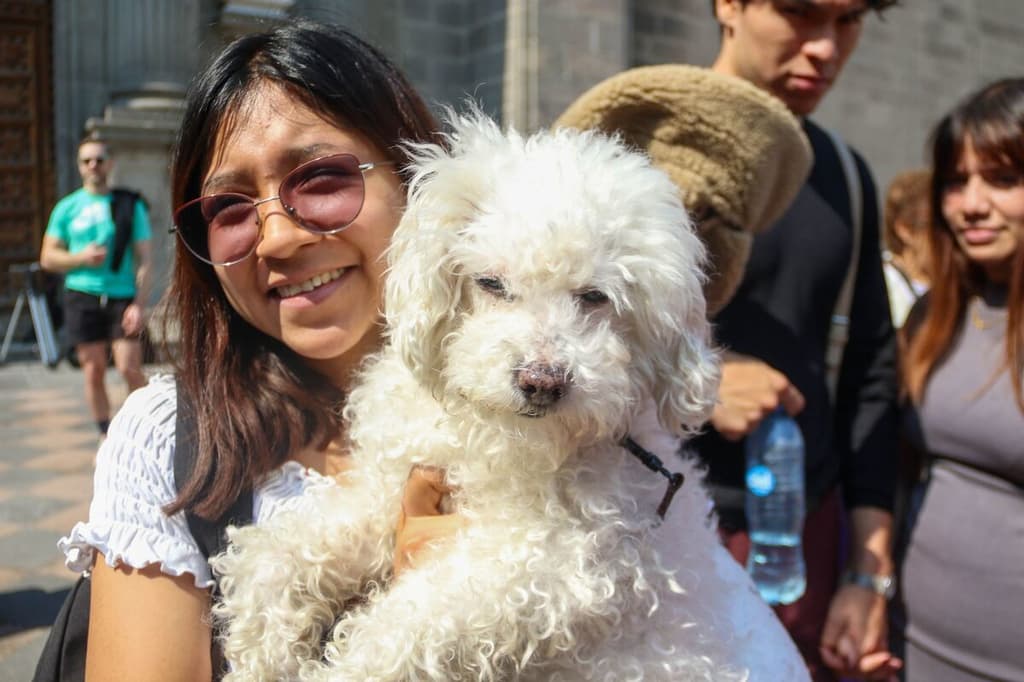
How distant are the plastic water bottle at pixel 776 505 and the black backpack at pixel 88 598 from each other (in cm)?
114

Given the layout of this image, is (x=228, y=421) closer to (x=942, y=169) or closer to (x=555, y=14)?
(x=942, y=169)

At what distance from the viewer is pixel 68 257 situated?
5742 millimetres

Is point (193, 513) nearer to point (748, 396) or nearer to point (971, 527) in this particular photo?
point (748, 396)

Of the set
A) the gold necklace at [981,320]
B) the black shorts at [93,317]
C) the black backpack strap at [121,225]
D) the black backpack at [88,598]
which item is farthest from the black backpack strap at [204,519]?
the black backpack strap at [121,225]

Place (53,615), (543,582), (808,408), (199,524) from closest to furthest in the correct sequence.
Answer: (543,582), (199,524), (808,408), (53,615)

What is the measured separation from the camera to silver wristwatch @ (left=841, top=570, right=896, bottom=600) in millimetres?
2123

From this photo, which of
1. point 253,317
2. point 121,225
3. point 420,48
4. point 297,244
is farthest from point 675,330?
point 420,48

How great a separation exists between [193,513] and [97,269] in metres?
5.11

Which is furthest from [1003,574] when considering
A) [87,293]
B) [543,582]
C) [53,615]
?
[87,293]

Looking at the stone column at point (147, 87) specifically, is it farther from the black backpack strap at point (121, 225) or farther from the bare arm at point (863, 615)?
the bare arm at point (863, 615)

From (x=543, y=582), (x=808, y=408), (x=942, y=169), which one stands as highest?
(x=942, y=169)

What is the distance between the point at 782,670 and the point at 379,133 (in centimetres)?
118

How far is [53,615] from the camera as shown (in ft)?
10.1

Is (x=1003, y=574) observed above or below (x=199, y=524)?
below
